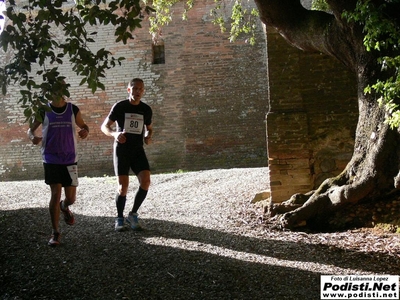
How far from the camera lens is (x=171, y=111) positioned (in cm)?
1680

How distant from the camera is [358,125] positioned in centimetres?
668

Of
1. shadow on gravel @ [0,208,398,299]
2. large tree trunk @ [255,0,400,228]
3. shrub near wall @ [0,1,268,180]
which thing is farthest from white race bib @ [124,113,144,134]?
shrub near wall @ [0,1,268,180]

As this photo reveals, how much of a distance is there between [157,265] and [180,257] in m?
0.35

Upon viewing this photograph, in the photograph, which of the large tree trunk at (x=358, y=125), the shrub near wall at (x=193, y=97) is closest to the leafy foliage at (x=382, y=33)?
the large tree trunk at (x=358, y=125)

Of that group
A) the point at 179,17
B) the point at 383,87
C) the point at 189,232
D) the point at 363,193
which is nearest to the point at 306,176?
the point at 363,193

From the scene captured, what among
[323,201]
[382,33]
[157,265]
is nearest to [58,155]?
[157,265]

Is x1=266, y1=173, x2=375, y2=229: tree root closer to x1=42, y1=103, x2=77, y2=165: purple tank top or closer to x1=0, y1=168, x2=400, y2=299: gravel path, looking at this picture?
x1=0, y1=168, x2=400, y2=299: gravel path

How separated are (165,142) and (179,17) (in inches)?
164

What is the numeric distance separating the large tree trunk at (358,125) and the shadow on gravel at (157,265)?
1.02 m

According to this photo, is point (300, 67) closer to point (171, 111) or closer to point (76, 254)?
point (76, 254)

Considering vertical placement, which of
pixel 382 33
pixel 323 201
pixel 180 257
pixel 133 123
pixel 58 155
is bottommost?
pixel 180 257

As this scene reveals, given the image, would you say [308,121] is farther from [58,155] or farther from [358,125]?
[58,155]

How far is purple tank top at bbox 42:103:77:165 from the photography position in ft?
18.8

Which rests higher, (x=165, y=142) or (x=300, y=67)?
(x=300, y=67)
